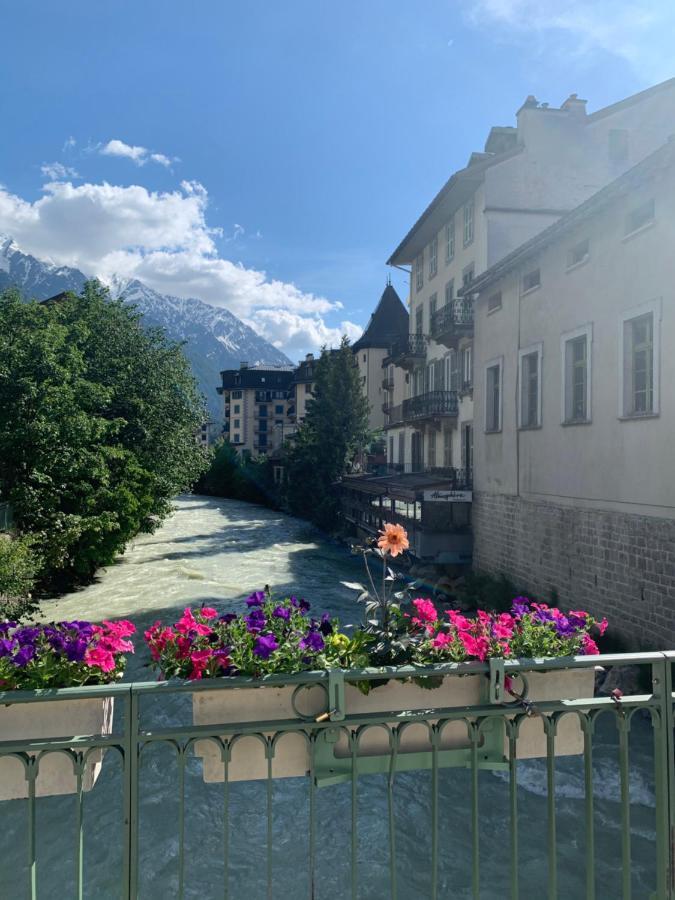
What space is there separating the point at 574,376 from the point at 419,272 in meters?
18.5

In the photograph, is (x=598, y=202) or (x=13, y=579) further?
(x=598, y=202)

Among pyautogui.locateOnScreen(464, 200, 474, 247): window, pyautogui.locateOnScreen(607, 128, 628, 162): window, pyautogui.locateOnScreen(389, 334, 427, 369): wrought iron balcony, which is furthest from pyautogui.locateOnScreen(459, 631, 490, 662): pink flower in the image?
pyautogui.locateOnScreen(389, 334, 427, 369): wrought iron balcony

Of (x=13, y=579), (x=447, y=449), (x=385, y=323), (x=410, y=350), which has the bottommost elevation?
(x=13, y=579)

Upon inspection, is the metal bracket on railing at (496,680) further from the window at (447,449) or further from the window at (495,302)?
the window at (447,449)

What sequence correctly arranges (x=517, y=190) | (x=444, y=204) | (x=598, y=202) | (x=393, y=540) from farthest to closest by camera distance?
(x=444, y=204)
(x=517, y=190)
(x=598, y=202)
(x=393, y=540)

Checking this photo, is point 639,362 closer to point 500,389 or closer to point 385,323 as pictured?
point 500,389

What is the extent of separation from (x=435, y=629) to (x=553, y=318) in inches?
568

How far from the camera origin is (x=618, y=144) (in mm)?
23438

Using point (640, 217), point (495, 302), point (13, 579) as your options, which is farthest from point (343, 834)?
point (495, 302)

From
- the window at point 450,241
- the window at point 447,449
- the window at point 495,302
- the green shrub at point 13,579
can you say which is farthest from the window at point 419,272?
the green shrub at point 13,579

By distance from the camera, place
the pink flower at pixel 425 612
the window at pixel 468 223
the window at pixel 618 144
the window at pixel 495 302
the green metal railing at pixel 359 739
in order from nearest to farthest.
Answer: the green metal railing at pixel 359 739 < the pink flower at pixel 425 612 < the window at pixel 495 302 < the window at pixel 618 144 < the window at pixel 468 223

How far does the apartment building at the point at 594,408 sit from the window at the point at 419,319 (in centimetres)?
1200

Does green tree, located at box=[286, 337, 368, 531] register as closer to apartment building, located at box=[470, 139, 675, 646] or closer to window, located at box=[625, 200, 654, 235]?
apartment building, located at box=[470, 139, 675, 646]

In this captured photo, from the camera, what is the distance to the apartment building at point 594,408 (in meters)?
11.9
